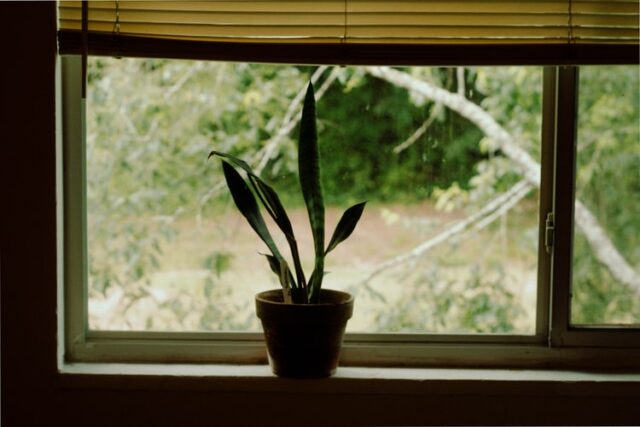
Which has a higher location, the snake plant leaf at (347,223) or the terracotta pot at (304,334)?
the snake plant leaf at (347,223)

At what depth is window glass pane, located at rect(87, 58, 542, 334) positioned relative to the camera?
1904 millimetres

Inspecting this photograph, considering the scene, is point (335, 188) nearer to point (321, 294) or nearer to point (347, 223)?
point (347, 223)

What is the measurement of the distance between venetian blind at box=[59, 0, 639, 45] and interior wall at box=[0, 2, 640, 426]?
21 cm

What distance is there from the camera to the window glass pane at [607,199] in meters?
1.86

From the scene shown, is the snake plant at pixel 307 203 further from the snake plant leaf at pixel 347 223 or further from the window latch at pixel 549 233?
the window latch at pixel 549 233

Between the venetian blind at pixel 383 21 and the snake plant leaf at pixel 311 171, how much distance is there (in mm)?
215

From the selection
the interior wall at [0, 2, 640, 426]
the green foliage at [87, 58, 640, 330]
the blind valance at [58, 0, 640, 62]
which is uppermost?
the blind valance at [58, 0, 640, 62]

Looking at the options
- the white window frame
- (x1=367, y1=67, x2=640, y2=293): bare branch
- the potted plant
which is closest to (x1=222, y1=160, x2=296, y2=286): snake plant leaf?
the potted plant

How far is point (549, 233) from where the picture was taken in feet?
6.16

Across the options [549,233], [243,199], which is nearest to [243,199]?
[243,199]

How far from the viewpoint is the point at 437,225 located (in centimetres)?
193

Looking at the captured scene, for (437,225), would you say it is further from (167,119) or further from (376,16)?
(167,119)

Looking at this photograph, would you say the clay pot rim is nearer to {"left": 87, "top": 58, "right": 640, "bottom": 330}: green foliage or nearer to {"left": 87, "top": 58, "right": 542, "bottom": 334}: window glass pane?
{"left": 87, "top": 58, "right": 542, "bottom": 334}: window glass pane

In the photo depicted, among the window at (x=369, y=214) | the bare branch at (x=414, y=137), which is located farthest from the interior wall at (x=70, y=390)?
the bare branch at (x=414, y=137)
